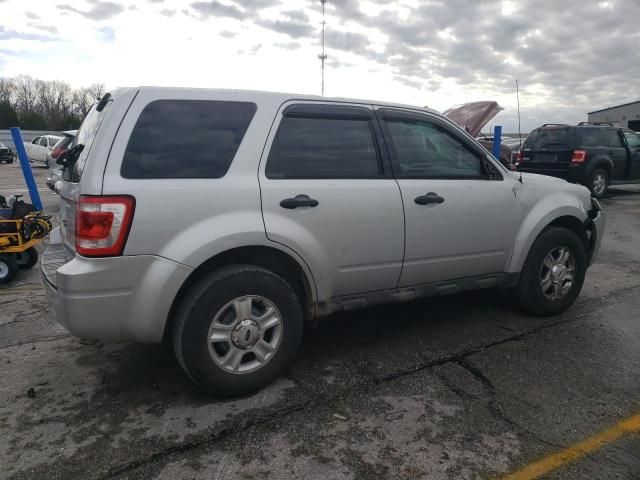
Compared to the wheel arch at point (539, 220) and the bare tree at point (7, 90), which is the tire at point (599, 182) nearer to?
the wheel arch at point (539, 220)

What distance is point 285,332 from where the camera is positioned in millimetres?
3145

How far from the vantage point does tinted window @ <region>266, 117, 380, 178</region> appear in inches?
125

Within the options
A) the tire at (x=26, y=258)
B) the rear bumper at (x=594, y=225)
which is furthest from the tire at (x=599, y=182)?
the tire at (x=26, y=258)

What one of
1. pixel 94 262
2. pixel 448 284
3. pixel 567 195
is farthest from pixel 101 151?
pixel 567 195

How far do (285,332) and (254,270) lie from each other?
0.46 m

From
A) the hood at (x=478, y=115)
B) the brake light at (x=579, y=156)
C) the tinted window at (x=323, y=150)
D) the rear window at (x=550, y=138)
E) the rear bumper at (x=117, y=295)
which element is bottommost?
the rear bumper at (x=117, y=295)

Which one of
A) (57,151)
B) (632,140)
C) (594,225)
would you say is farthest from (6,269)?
(632,140)

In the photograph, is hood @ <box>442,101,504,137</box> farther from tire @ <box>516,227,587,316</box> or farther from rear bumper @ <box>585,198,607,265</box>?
tire @ <box>516,227,587,316</box>

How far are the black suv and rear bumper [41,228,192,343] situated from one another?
38.0 ft

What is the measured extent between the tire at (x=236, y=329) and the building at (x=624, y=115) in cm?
5013

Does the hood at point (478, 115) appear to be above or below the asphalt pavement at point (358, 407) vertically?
above

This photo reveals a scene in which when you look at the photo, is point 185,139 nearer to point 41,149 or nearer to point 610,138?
point 610,138

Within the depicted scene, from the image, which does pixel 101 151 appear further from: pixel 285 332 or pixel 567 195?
pixel 567 195

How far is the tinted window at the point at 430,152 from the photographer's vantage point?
365 centimetres
